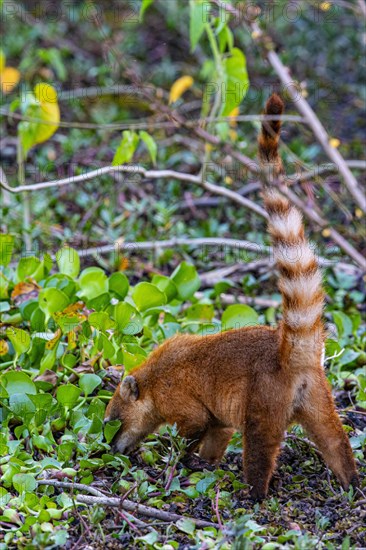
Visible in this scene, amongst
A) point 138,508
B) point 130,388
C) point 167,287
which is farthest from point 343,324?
point 138,508

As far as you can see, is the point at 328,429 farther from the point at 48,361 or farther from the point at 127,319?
the point at 48,361

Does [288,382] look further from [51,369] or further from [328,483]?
[51,369]

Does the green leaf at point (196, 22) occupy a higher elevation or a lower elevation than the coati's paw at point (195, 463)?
higher

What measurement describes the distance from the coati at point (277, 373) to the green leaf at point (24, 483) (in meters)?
0.90

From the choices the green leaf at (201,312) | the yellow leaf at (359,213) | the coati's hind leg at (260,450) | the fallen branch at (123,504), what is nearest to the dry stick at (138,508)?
the fallen branch at (123,504)

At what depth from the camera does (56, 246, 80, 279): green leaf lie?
234 inches

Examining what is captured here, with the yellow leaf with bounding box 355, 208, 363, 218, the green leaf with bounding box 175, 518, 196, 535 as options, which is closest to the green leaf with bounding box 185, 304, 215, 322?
the green leaf with bounding box 175, 518, 196, 535

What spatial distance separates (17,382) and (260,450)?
1.46 meters

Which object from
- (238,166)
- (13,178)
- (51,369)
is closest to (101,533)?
(51,369)

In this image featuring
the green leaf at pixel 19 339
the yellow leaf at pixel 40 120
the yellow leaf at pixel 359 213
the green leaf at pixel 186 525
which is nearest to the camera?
the green leaf at pixel 186 525

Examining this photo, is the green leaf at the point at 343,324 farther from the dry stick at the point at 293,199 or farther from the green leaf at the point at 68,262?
the green leaf at the point at 68,262

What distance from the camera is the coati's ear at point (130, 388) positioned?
4918 mm

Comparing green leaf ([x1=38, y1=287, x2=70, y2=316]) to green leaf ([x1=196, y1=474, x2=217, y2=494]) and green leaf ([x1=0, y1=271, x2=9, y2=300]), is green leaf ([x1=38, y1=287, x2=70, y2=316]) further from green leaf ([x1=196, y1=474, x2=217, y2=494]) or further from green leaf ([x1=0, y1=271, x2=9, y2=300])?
green leaf ([x1=196, y1=474, x2=217, y2=494])

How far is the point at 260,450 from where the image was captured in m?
4.29
